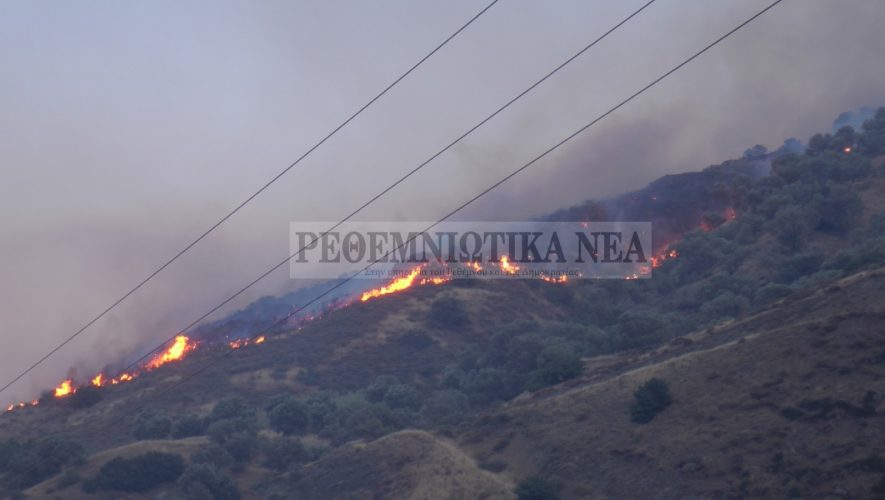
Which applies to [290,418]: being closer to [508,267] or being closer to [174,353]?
[174,353]

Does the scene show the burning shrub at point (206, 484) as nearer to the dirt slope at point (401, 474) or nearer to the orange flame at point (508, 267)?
the dirt slope at point (401, 474)

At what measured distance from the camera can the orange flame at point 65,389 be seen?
12804 cm

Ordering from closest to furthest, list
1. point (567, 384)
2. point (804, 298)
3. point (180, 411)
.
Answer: point (804, 298), point (567, 384), point (180, 411)

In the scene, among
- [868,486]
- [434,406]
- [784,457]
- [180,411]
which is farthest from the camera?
[180,411]

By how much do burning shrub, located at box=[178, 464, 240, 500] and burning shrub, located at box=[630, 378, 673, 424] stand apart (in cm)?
3655

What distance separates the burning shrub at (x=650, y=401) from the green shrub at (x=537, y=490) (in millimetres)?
8744

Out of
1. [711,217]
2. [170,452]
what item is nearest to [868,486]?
[170,452]

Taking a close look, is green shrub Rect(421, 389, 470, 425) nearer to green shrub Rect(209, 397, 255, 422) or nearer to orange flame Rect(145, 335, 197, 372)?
green shrub Rect(209, 397, 255, 422)

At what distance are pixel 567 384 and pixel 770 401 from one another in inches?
1044

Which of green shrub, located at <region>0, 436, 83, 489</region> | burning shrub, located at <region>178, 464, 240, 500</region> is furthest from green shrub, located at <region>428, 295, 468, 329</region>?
burning shrub, located at <region>178, 464, 240, 500</region>

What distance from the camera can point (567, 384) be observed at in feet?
244

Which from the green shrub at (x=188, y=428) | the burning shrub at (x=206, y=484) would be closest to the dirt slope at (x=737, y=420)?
the burning shrub at (x=206, y=484)

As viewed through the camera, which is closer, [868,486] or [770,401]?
→ [868,486]

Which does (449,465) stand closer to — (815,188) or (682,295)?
(682,295)
